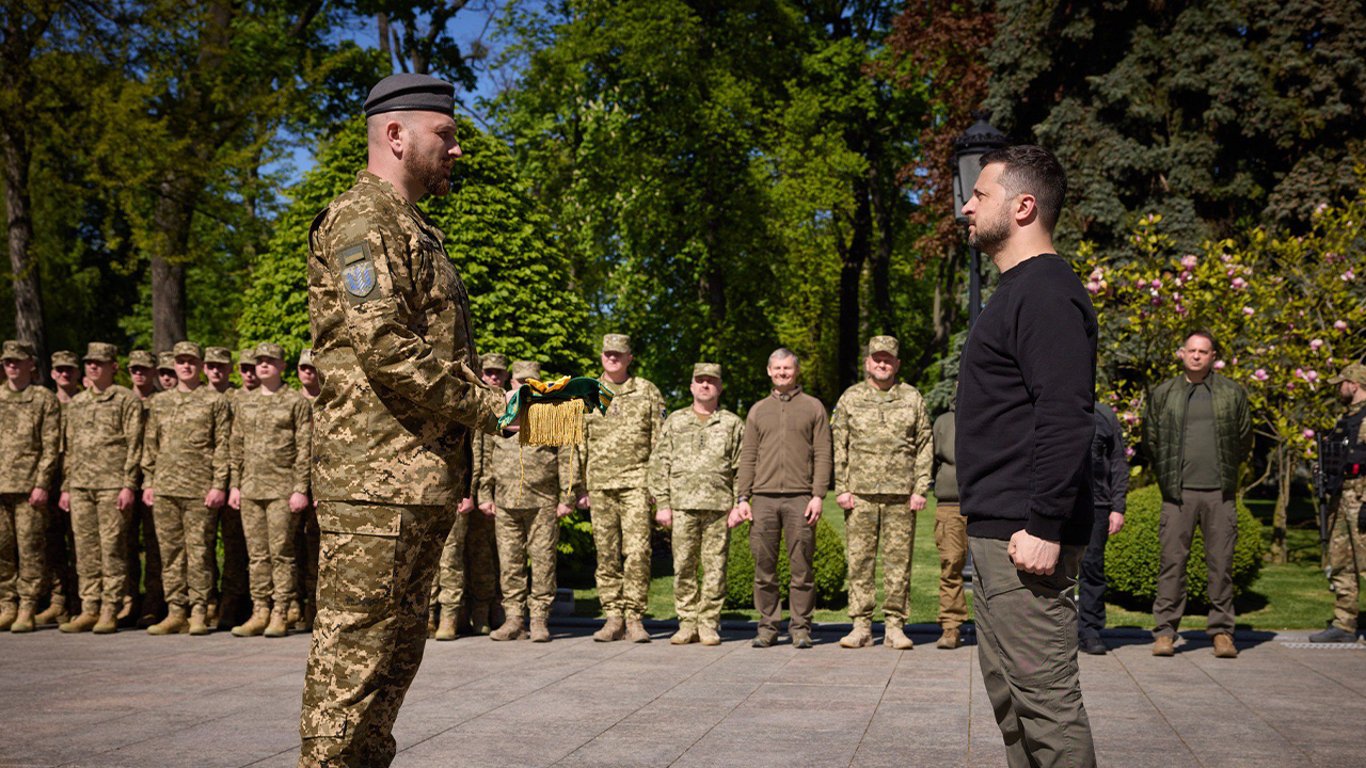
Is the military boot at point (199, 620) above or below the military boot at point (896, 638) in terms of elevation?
above

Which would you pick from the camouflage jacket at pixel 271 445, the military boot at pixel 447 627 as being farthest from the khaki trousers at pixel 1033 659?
the camouflage jacket at pixel 271 445

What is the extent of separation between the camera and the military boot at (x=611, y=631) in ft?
34.6

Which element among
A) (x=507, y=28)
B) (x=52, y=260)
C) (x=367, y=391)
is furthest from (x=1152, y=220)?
(x=52, y=260)

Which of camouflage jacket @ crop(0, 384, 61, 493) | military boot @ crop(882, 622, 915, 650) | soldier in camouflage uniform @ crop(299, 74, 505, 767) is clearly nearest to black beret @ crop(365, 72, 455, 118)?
soldier in camouflage uniform @ crop(299, 74, 505, 767)

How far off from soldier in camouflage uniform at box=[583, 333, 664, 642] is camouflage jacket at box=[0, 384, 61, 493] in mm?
5270

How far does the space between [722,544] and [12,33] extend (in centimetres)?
1261

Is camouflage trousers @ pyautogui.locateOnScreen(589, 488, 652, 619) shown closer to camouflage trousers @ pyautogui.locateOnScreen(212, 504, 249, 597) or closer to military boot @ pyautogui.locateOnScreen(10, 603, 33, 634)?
camouflage trousers @ pyautogui.locateOnScreen(212, 504, 249, 597)

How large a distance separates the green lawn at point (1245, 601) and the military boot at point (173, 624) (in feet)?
12.8

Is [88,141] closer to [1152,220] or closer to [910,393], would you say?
[910,393]

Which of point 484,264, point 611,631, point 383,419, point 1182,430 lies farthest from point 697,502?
point 383,419

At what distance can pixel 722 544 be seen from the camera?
10477mm

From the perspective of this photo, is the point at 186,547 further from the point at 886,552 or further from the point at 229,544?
the point at 886,552

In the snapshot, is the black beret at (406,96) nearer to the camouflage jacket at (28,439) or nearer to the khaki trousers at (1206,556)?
the khaki trousers at (1206,556)

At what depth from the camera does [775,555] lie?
34.4 feet
